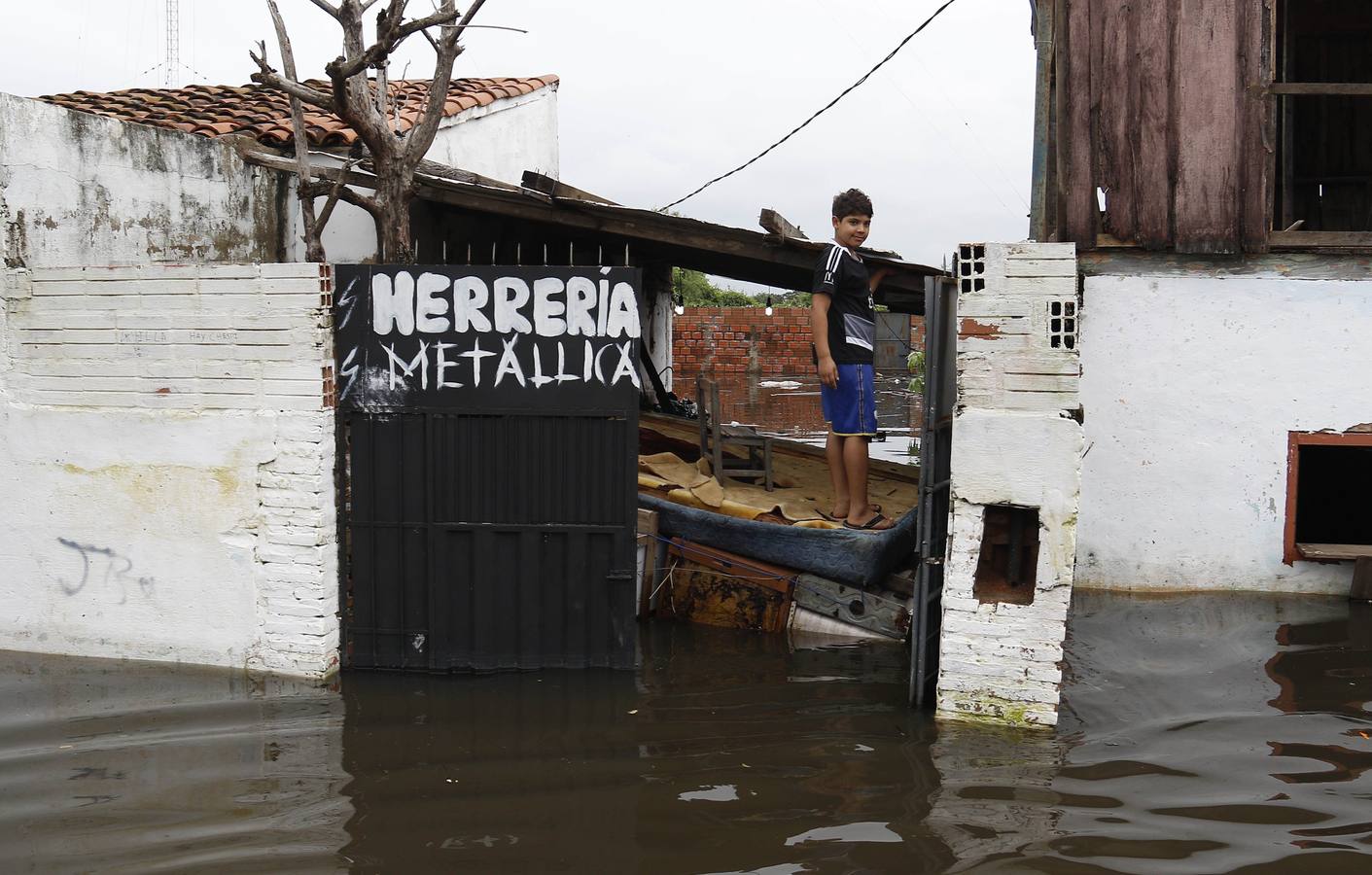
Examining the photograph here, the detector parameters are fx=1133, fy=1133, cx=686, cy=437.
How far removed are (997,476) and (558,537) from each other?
2163 mm

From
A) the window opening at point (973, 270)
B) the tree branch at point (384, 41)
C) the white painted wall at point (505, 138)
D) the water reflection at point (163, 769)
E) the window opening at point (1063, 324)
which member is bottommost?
the water reflection at point (163, 769)

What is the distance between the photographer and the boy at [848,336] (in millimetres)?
6371

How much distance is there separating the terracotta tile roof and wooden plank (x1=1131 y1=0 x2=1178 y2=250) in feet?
19.7

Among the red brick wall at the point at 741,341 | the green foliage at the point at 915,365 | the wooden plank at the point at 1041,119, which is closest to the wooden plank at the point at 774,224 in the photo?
the wooden plank at the point at 1041,119

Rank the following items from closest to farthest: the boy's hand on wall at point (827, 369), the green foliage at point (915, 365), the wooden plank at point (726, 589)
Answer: the boy's hand on wall at point (827, 369) → the wooden plank at point (726, 589) → the green foliage at point (915, 365)

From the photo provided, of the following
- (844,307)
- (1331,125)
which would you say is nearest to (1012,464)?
(844,307)

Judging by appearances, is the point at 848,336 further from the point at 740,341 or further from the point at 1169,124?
the point at 740,341

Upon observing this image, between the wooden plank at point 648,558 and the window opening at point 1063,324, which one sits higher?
the window opening at point 1063,324

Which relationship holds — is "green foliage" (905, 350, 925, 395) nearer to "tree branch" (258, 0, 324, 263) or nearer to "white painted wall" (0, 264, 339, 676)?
"tree branch" (258, 0, 324, 263)

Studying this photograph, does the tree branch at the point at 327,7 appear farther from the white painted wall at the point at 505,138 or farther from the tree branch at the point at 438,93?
the white painted wall at the point at 505,138

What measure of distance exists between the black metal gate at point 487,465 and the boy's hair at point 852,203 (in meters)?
1.48

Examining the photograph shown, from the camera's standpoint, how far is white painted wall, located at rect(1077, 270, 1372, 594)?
6422mm

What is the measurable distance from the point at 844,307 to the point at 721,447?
2.01m

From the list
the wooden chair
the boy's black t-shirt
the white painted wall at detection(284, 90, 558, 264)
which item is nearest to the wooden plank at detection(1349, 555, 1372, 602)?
the boy's black t-shirt
